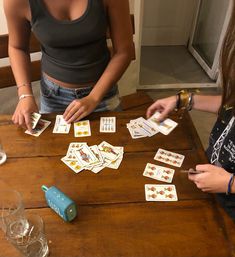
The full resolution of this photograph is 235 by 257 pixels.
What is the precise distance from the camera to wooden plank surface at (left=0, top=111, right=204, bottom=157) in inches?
39.6

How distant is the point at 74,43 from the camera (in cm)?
117

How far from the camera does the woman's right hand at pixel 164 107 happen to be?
110 centimetres

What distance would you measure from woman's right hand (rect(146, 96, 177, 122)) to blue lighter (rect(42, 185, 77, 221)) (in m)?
0.51

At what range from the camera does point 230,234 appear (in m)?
0.76

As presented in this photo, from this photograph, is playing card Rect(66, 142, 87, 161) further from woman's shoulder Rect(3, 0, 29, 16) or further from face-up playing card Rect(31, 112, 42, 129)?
woman's shoulder Rect(3, 0, 29, 16)

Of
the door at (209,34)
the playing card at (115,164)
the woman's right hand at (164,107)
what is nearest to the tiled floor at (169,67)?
the door at (209,34)

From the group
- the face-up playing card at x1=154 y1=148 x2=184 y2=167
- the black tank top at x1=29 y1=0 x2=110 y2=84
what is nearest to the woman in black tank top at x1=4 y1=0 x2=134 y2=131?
the black tank top at x1=29 y1=0 x2=110 y2=84

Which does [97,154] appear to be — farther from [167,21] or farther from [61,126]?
[167,21]

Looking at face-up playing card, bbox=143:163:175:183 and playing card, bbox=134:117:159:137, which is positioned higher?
playing card, bbox=134:117:159:137

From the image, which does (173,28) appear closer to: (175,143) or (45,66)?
(45,66)

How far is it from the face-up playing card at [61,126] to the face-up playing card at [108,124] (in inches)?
5.2

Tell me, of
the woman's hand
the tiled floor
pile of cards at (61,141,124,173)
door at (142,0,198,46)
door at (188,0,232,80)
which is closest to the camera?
the woman's hand

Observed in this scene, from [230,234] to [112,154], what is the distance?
438 millimetres

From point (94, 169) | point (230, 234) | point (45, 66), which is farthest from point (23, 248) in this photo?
point (45, 66)
